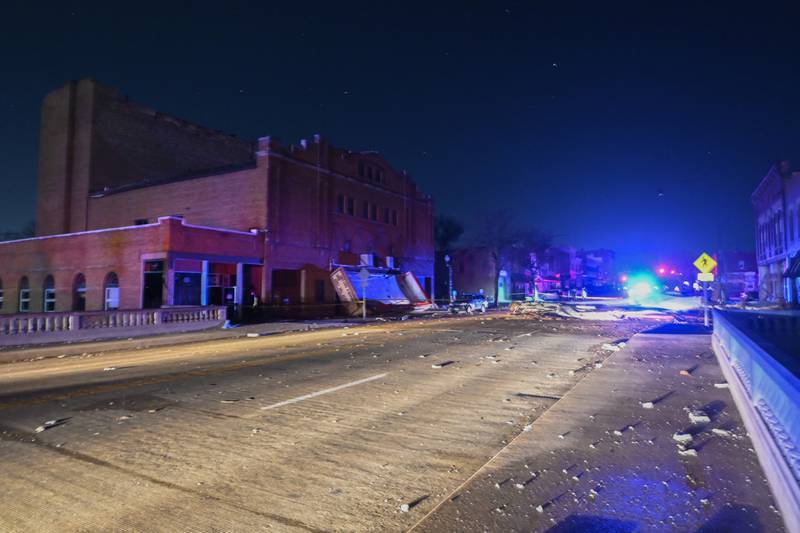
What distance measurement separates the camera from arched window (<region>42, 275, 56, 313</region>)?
3391 centimetres

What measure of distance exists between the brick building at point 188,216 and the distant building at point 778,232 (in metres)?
32.1

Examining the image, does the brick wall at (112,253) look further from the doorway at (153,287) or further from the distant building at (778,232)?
the distant building at (778,232)

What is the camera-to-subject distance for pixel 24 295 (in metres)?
36.8

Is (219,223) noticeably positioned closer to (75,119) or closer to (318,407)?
(75,119)

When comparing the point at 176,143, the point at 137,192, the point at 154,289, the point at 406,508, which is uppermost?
the point at 176,143

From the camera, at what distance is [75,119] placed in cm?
4531

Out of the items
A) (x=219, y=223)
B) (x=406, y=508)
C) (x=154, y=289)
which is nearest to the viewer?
(x=406, y=508)

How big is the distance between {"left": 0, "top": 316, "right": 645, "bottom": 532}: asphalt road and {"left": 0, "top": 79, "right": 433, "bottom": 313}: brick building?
745 inches

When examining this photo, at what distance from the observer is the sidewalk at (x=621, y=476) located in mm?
3672

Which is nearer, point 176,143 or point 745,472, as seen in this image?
point 745,472

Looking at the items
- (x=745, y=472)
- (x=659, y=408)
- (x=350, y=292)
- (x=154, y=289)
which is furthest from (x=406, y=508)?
(x=350, y=292)

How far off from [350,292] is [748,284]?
7516cm

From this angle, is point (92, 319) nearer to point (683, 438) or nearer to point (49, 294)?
point (49, 294)

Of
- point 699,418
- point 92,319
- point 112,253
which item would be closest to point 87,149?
point 112,253
